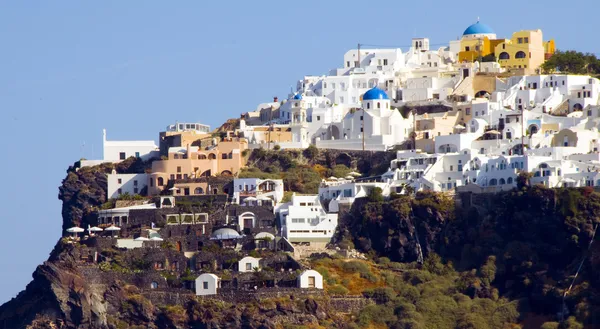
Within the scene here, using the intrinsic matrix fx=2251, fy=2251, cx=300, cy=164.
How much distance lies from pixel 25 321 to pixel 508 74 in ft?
144

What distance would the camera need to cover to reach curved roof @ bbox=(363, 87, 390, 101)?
6004 inches

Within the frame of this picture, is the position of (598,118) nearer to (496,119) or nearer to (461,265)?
(496,119)

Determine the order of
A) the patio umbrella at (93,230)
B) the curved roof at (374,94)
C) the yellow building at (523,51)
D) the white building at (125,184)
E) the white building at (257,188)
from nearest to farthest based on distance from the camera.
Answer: the patio umbrella at (93,230)
the white building at (257,188)
the white building at (125,184)
the curved roof at (374,94)
the yellow building at (523,51)

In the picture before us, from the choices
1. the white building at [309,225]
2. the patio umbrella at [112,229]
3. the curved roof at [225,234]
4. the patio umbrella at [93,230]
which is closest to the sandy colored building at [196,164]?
the patio umbrella at [93,230]

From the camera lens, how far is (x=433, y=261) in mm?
134250

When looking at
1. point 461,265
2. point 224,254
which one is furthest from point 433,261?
point 224,254

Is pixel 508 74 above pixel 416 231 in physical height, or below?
above

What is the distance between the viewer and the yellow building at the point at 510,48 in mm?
160125

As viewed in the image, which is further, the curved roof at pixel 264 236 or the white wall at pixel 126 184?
the white wall at pixel 126 184

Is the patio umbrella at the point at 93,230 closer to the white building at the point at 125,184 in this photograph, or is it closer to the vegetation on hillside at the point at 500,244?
the white building at the point at 125,184

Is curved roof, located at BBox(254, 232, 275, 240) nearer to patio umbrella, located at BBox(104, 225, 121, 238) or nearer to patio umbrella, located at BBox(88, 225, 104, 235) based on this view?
patio umbrella, located at BBox(104, 225, 121, 238)

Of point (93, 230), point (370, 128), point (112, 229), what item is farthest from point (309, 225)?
point (370, 128)

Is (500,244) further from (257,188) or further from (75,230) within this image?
(75,230)

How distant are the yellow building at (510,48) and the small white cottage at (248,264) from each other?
3418 cm
